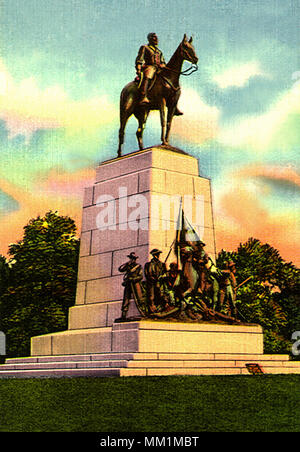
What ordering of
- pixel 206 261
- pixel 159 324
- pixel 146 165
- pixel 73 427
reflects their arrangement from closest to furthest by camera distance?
pixel 73 427, pixel 159 324, pixel 206 261, pixel 146 165

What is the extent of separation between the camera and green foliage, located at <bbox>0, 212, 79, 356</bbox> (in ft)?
124

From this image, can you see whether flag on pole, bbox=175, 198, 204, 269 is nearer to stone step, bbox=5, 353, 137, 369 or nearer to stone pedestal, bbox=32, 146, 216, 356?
stone pedestal, bbox=32, 146, 216, 356

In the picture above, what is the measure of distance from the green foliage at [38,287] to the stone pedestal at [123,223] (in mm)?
11238

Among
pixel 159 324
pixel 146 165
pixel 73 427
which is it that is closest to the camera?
pixel 73 427

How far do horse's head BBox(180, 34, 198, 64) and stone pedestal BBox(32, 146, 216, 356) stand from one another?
2721 millimetres

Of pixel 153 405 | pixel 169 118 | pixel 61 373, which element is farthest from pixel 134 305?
pixel 153 405

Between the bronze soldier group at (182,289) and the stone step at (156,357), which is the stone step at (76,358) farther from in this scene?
the bronze soldier group at (182,289)

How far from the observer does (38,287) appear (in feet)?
126

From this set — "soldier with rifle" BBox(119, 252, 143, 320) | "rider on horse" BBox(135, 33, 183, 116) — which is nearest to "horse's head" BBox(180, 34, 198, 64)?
"rider on horse" BBox(135, 33, 183, 116)

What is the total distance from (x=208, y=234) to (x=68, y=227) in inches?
640

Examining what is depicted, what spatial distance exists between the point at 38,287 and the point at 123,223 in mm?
13611
